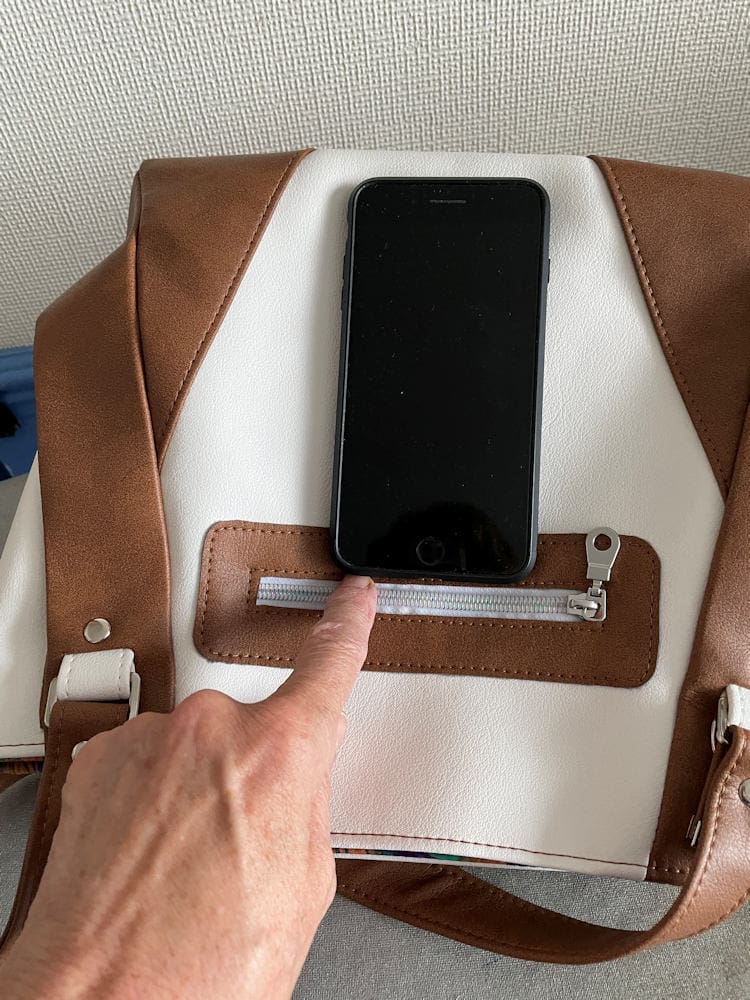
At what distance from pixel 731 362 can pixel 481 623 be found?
0.22 metres

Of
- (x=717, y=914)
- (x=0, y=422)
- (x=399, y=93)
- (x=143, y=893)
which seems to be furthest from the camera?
(x=0, y=422)

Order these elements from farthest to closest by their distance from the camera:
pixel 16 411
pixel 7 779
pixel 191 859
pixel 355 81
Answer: pixel 16 411, pixel 355 81, pixel 7 779, pixel 191 859

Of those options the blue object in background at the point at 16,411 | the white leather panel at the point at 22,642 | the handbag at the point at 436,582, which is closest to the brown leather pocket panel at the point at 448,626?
the handbag at the point at 436,582

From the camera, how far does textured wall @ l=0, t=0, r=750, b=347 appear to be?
0.71m

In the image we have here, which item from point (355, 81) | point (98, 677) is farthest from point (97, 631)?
point (355, 81)

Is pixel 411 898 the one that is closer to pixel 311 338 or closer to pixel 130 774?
pixel 130 774

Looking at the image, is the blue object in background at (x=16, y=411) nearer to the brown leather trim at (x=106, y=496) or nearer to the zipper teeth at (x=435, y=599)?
the brown leather trim at (x=106, y=496)

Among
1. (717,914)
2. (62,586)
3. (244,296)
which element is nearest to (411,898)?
(717,914)

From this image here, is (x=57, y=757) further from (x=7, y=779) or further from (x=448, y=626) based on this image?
(x=448, y=626)

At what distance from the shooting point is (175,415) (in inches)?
21.2

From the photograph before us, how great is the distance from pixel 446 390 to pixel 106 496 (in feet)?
0.73

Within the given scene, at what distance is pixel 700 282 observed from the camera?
0.52m

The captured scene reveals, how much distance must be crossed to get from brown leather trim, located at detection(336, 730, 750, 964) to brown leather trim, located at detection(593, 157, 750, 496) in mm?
185

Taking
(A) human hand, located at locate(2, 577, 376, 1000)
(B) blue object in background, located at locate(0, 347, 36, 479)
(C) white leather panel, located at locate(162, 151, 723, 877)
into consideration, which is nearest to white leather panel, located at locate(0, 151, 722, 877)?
(C) white leather panel, located at locate(162, 151, 723, 877)
